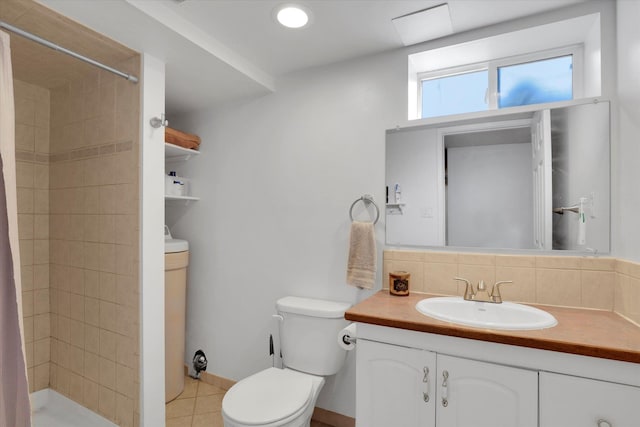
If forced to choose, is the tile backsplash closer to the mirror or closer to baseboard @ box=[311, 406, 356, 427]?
the mirror

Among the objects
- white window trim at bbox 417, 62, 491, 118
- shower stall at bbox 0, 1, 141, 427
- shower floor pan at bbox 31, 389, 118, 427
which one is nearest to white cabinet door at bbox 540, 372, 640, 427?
white window trim at bbox 417, 62, 491, 118

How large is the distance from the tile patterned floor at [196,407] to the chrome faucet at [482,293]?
120cm

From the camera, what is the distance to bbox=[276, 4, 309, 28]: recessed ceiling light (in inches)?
59.8

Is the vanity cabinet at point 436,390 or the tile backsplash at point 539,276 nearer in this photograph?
the vanity cabinet at point 436,390

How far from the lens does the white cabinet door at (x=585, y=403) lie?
1032 millimetres

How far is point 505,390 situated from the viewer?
3.84 ft

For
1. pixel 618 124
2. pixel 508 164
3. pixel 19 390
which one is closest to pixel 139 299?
pixel 19 390

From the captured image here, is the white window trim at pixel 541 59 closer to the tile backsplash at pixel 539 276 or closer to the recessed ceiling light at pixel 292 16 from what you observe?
the tile backsplash at pixel 539 276

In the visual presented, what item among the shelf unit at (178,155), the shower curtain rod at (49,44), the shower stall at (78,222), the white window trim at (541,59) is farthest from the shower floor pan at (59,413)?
the white window trim at (541,59)

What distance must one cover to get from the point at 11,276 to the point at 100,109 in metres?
1.12

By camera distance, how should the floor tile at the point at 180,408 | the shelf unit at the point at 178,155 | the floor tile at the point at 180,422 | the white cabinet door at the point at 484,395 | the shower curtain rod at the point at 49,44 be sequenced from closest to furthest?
the white cabinet door at the point at 484,395
the shower curtain rod at the point at 49,44
the floor tile at the point at 180,422
the floor tile at the point at 180,408
the shelf unit at the point at 178,155

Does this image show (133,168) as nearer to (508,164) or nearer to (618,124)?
(508,164)

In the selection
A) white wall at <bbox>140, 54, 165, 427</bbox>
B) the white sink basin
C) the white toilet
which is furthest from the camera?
white wall at <bbox>140, 54, 165, 427</bbox>

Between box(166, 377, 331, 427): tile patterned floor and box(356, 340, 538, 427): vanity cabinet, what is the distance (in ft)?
2.79
